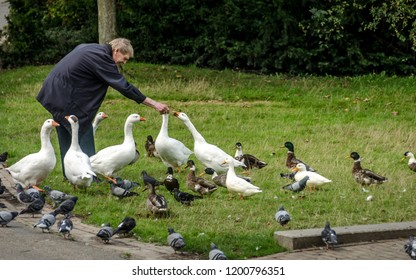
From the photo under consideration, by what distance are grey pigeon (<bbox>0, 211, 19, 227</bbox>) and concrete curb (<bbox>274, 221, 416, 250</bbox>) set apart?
9.90 feet

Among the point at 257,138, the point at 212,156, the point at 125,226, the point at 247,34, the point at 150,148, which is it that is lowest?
the point at 247,34

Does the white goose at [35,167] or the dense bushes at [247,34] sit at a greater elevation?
the white goose at [35,167]

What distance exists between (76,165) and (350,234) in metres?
4.20

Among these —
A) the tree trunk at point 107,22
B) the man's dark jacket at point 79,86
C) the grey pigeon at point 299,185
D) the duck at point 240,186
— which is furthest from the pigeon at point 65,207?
the tree trunk at point 107,22

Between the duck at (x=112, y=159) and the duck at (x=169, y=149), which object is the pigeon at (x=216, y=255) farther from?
the duck at (x=169, y=149)

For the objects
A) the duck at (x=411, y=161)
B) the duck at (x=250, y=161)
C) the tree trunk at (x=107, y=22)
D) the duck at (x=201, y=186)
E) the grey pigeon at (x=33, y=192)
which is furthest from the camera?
the tree trunk at (x=107, y=22)

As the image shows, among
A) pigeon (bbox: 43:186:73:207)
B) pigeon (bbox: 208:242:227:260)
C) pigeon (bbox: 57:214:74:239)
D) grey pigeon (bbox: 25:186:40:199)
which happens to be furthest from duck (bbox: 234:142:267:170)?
pigeon (bbox: 208:242:227:260)

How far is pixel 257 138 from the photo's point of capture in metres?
18.1

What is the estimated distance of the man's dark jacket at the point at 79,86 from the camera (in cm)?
1377

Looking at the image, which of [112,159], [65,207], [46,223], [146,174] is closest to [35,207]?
[65,207]

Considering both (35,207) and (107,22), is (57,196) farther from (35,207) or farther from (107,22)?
(107,22)

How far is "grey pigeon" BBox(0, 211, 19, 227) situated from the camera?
36.9 ft

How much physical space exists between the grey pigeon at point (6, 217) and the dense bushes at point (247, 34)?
13.6 metres

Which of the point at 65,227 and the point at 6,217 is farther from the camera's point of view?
the point at 6,217
